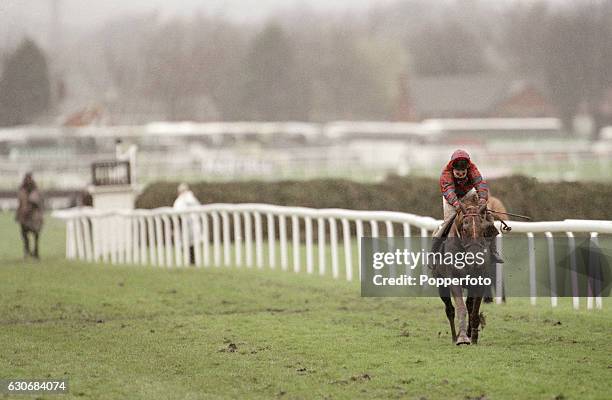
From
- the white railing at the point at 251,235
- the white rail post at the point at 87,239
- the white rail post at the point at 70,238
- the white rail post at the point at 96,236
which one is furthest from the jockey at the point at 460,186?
the white rail post at the point at 70,238

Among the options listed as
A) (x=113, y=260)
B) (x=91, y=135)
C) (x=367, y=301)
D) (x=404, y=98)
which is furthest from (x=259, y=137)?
(x=367, y=301)

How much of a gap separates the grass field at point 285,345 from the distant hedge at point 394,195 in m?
8.97

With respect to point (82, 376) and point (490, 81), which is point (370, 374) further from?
point (490, 81)

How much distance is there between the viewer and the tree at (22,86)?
87.8 metres

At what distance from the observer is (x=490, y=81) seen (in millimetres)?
101812

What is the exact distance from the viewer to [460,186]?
817 centimetres

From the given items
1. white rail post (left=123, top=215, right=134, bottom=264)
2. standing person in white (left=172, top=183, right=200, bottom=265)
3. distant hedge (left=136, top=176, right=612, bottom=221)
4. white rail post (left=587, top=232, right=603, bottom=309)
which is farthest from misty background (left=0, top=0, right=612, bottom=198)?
white rail post (left=587, top=232, right=603, bottom=309)

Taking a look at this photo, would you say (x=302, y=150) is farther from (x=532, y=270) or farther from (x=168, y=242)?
(x=532, y=270)

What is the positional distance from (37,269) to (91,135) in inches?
2240

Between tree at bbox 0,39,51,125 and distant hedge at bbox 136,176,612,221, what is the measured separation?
65.3 m

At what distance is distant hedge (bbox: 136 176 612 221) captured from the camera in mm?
21547

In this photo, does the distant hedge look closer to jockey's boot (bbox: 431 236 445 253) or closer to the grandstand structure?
the grandstand structure

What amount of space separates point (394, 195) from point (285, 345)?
14.9 meters

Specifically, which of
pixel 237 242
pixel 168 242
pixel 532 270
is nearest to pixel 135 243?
pixel 168 242
